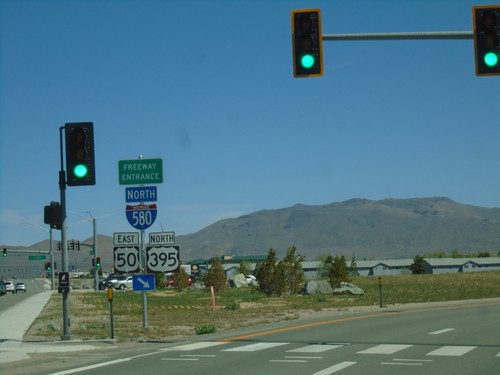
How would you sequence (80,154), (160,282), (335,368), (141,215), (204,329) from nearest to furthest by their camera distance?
(335,368)
(80,154)
(204,329)
(141,215)
(160,282)

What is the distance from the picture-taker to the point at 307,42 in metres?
14.0

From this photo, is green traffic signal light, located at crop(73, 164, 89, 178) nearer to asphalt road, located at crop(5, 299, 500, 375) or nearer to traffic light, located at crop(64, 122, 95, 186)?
traffic light, located at crop(64, 122, 95, 186)

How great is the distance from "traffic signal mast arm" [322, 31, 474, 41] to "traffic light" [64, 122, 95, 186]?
691 cm

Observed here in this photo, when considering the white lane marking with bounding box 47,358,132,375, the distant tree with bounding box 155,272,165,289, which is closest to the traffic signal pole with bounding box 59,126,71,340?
the white lane marking with bounding box 47,358,132,375

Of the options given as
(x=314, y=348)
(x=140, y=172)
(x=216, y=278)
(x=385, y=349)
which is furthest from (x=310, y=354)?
(x=216, y=278)

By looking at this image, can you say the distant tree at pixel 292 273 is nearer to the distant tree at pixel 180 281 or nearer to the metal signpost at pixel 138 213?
the distant tree at pixel 180 281

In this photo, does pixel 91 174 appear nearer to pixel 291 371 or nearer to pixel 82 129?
pixel 82 129

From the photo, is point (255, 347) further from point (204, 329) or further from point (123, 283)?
point (123, 283)

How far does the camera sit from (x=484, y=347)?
16.7 m

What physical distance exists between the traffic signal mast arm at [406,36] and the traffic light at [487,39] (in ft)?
0.77

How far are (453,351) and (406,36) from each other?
6736 millimetres

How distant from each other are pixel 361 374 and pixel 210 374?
2609 mm


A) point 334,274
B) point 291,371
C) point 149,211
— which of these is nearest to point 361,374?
point 291,371

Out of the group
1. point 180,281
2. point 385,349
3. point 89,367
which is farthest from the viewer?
point 180,281
